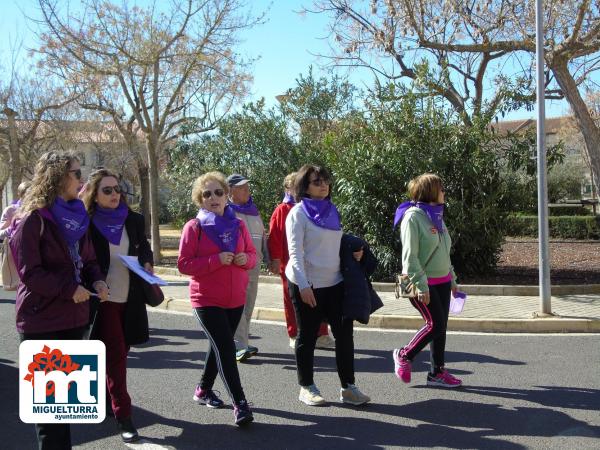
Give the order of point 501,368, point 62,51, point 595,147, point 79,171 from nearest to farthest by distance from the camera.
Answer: point 79,171 < point 501,368 < point 595,147 < point 62,51

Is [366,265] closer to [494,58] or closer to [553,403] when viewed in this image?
[553,403]

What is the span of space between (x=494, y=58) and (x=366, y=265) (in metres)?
14.1

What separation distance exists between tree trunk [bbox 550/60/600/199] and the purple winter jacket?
1149 cm

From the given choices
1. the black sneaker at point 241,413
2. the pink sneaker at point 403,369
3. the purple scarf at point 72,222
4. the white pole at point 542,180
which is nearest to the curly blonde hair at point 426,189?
the pink sneaker at point 403,369

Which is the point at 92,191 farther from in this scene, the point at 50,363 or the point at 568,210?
the point at 568,210

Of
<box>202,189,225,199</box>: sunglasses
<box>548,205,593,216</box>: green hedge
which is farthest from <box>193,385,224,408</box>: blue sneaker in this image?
<box>548,205,593,216</box>: green hedge

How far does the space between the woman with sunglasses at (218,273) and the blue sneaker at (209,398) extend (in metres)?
0.47

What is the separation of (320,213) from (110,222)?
156 centimetres

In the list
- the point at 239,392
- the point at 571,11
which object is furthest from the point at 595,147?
the point at 239,392

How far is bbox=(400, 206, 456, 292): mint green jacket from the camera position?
5320mm

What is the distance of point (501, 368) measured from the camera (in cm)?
632

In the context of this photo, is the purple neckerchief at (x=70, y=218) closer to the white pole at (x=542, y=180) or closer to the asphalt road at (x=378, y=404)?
the asphalt road at (x=378, y=404)

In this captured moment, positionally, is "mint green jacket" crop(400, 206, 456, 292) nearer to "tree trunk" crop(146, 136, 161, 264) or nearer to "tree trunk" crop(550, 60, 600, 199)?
"tree trunk" crop(550, 60, 600, 199)

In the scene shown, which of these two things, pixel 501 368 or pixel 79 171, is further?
pixel 501 368
